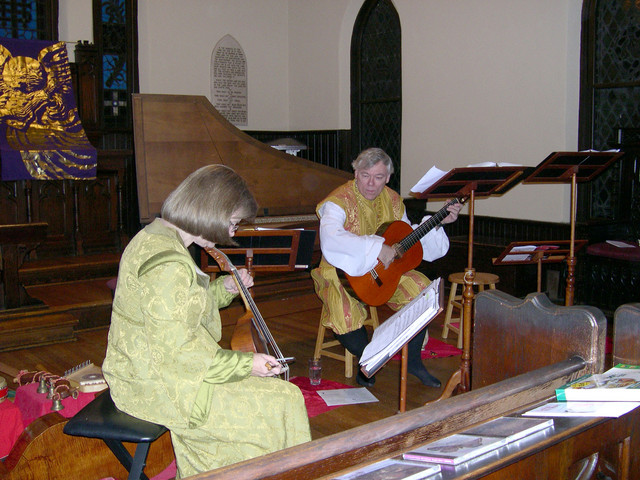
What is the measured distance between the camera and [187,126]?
18.0 ft

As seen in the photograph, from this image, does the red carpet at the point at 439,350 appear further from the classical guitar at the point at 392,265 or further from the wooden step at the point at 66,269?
the wooden step at the point at 66,269

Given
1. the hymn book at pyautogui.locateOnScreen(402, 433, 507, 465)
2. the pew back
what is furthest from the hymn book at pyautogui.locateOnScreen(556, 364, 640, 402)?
the hymn book at pyautogui.locateOnScreen(402, 433, 507, 465)

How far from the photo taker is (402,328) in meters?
2.62

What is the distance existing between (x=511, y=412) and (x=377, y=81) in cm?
720

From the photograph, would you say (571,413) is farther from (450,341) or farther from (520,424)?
(450,341)

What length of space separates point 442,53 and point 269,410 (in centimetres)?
590

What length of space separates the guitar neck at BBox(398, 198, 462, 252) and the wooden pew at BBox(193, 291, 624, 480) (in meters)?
1.50

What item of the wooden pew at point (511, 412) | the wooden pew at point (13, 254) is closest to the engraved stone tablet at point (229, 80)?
the wooden pew at point (13, 254)

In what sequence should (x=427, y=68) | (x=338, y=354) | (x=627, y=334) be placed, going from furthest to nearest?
1. (x=427, y=68)
2. (x=338, y=354)
3. (x=627, y=334)

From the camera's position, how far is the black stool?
220cm

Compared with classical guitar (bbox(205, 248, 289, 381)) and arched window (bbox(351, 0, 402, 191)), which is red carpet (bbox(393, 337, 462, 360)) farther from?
arched window (bbox(351, 0, 402, 191))

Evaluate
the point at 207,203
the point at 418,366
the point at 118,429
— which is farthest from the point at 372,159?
the point at 118,429

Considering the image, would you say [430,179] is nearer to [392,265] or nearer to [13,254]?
[392,265]

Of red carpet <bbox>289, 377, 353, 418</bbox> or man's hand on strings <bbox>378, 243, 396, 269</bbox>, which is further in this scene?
man's hand on strings <bbox>378, 243, 396, 269</bbox>
